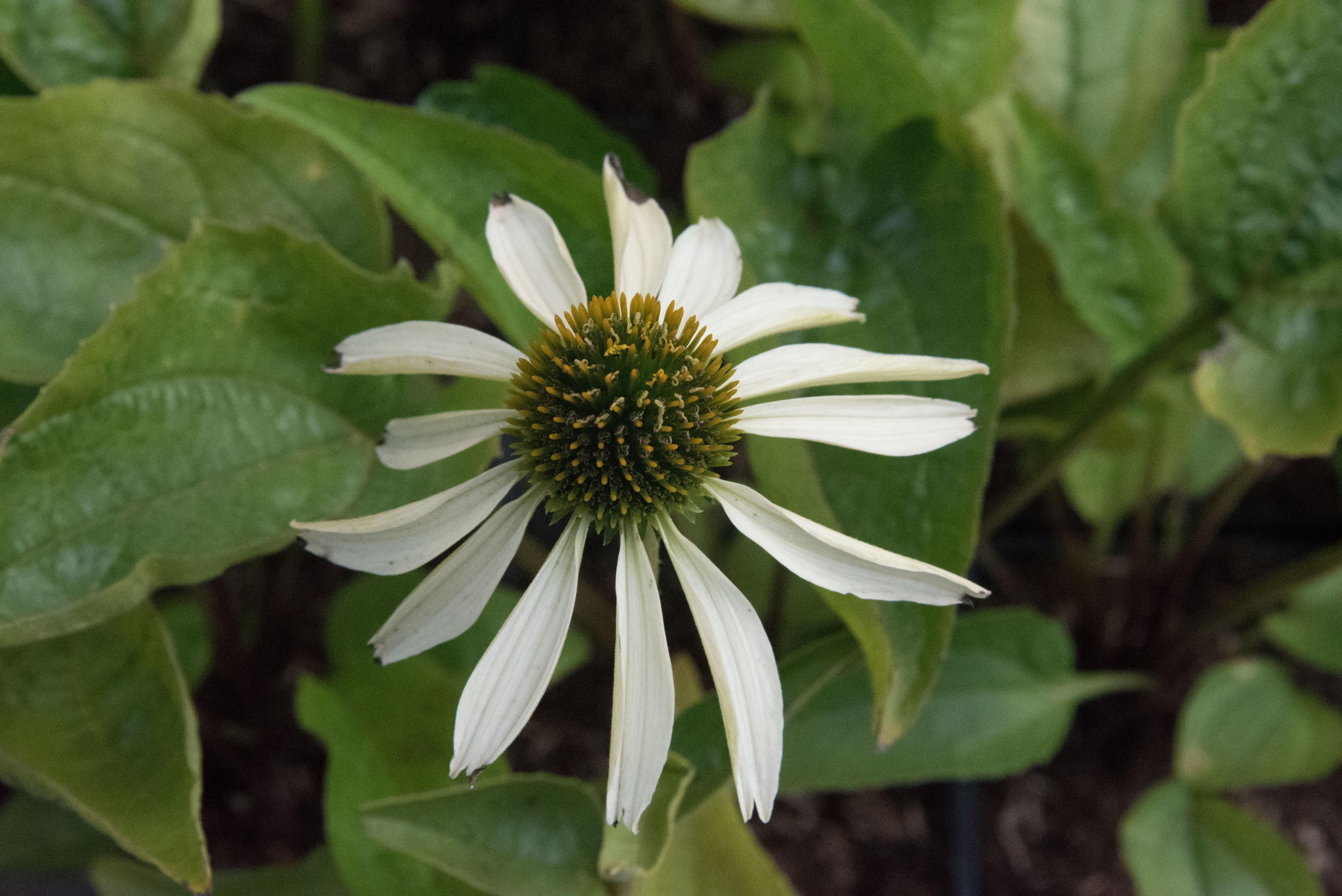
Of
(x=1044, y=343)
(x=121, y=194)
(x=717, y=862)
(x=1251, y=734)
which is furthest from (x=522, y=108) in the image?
(x=1251, y=734)

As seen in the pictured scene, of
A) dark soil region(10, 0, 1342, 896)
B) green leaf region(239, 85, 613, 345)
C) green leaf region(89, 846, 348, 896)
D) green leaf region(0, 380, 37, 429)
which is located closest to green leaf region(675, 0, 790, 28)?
green leaf region(239, 85, 613, 345)

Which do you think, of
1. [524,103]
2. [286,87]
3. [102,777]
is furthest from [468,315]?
[102,777]

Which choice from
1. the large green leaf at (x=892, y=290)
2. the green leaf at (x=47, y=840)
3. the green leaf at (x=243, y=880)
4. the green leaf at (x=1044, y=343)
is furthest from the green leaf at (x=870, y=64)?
the green leaf at (x=47, y=840)

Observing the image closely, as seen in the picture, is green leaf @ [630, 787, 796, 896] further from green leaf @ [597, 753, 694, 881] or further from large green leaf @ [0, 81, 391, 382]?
large green leaf @ [0, 81, 391, 382]

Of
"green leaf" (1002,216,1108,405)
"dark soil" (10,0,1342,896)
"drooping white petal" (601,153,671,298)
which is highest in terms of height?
"drooping white petal" (601,153,671,298)

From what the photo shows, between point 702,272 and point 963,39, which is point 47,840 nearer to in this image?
point 702,272
